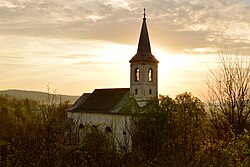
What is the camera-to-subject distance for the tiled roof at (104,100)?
138 feet

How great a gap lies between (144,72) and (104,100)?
6545 mm

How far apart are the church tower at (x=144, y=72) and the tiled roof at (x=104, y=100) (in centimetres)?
162

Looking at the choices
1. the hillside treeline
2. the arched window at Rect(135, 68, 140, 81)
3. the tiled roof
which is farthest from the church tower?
the hillside treeline

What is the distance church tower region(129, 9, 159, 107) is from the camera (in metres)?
41.3

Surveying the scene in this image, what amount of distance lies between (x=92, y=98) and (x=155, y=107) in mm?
17254

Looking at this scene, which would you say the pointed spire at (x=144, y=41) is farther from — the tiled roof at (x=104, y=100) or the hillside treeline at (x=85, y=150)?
the hillside treeline at (x=85, y=150)

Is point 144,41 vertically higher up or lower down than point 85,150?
higher up

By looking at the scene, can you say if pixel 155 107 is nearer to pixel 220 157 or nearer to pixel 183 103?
pixel 183 103

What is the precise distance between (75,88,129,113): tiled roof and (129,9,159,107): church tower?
5.32ft

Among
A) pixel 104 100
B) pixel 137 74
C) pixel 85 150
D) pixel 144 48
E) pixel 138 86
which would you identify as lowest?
pixel 85 150

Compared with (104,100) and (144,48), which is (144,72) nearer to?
(144,48)

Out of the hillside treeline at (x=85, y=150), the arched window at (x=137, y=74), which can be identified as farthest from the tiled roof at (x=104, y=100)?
the hillside treeline at (x=85, y=150)

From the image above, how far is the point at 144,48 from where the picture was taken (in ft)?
136

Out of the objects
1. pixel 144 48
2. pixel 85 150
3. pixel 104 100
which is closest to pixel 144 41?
pixel 144 48
